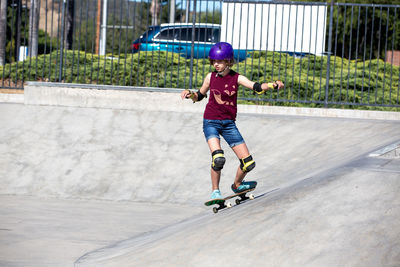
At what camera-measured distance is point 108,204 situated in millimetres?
7832

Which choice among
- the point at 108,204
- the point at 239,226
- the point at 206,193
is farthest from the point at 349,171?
the point at 108,204

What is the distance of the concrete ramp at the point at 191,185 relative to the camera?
4484 millimetres

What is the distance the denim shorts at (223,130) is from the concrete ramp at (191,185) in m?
0.65

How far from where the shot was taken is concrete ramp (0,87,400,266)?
448 cm

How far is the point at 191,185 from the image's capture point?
821 centimetres

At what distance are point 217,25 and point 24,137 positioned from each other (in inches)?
171

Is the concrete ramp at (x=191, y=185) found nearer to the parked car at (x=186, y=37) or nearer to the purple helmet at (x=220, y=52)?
the purple helmet at (x=220, y=52)

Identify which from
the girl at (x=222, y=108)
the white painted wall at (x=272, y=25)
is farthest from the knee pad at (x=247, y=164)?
the white painted wall at (x=272, y=25)

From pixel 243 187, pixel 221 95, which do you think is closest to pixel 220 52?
pixel 221 95

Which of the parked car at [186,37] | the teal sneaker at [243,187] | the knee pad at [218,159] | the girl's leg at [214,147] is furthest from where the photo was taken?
the parked car at [186,37]

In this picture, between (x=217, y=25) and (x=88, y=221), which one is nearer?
(x=88, y=221)

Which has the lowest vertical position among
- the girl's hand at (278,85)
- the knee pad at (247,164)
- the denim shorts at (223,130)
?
the knee pad at (247,164)

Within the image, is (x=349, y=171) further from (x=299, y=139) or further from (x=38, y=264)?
(x=299, y=139)

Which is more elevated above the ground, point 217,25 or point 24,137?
point 217,25
